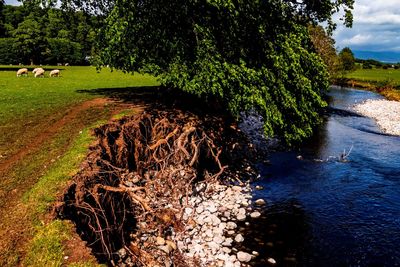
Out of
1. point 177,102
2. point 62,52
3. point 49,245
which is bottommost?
point 49,245

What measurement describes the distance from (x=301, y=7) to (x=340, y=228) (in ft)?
55.3

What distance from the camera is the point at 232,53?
22.4 metres

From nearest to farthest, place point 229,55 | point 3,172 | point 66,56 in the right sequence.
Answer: point 3,172 < point 229,55 < point 66,56

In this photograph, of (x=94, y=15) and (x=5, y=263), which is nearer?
(x=5, y=263)


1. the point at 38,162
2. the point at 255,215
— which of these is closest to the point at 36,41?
the point at 38,162

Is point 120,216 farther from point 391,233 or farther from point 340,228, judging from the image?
point 391,233

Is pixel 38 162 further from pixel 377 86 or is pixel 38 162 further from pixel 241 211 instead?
pixel 377 86

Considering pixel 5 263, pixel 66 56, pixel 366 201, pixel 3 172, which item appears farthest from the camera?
pixel 66 56

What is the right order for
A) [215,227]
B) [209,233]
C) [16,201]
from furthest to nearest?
[215,227] → [209,233] → [16,201]

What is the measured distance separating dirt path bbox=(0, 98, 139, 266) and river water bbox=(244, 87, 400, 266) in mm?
9593

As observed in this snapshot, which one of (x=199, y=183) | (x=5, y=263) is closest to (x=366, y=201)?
(x=199, y=183)

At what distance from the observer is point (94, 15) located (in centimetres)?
3173

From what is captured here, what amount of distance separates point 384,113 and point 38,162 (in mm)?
52760

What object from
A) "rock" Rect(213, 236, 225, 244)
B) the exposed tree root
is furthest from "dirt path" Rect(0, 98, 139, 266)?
"rock" Rect(213, 236, 225, 244)
